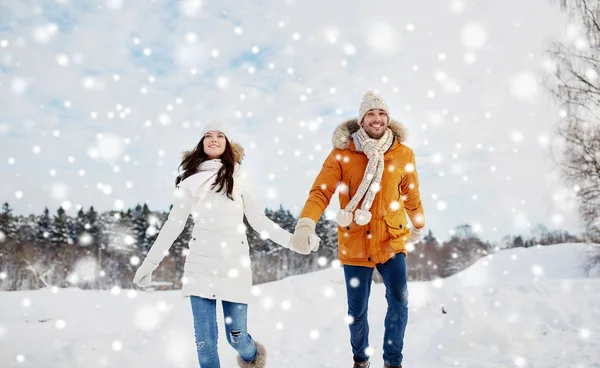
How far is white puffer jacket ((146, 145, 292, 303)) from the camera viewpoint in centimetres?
365

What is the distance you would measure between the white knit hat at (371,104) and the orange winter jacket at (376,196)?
150 millimetres

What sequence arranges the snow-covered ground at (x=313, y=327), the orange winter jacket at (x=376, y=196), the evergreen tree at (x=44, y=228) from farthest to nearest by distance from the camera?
the evergreen tree at (x=44, y=228) < the snow-covered ground at (x=313, y=327) < the orange winter jacket at (x=376, y=196)

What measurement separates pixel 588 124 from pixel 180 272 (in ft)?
158

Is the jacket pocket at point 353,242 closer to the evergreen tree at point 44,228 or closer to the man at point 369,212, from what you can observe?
the man at point 369,212

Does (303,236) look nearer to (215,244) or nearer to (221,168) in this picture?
(215,244)

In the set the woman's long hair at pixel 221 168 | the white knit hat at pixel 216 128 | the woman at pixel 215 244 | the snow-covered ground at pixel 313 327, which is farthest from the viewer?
the snow-covered ground at pixel 313 327

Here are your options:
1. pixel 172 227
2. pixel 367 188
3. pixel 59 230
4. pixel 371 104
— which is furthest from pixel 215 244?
pixel 59 230

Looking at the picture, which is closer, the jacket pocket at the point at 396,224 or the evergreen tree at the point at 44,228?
the jacket pocket at the point at 396,224

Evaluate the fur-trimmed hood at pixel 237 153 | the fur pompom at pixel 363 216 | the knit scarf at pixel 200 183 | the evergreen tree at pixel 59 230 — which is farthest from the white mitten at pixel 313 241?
the evergreen tree at pixel 59 230

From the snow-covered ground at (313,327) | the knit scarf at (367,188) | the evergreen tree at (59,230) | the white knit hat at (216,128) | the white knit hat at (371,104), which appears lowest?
the snow-covered ground at (313,327)

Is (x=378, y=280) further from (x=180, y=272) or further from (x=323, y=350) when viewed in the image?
(x=180, y=272)

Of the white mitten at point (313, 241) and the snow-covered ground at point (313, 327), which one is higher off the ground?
the white mitten at point (313, 241)

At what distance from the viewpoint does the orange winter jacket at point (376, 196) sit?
373 cm

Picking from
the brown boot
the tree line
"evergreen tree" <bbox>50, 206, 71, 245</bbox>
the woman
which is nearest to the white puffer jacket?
the woman
